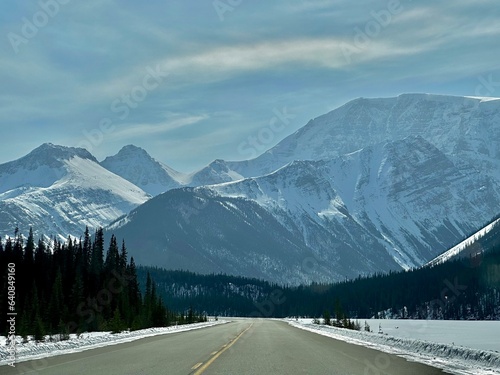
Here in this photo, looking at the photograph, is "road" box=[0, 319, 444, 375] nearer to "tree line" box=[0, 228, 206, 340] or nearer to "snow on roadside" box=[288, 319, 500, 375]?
"snow on roadside" box=[288, 319, 500, 375]

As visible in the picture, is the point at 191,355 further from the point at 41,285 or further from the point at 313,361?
the point at 41,285

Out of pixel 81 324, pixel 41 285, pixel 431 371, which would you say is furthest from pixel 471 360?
pixel 41 285

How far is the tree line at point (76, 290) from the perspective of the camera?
70.0 m

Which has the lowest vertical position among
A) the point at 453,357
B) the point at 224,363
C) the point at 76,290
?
the point at 453,357

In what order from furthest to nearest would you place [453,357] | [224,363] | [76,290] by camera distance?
1. [76,290]
2. [453,357]
3. [224,363]

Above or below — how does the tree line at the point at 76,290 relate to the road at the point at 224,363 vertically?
above

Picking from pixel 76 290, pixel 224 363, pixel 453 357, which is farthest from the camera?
pixel 76 290

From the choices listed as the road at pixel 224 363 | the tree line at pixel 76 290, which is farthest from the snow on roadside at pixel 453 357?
the tree line at pixel 76 290

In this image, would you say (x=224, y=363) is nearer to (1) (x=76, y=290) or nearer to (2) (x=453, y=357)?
(2) (x=453, y=357)

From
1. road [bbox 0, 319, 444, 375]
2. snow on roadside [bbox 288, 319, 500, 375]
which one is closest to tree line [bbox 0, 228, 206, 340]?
road [bbox 0, 319, 444, 375]

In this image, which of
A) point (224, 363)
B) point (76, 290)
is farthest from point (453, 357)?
point (76, 290)

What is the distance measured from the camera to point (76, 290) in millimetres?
79125

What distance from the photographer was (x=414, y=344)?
35.5m

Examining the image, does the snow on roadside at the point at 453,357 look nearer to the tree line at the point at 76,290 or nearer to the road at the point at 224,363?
the road at the point at 224,363
